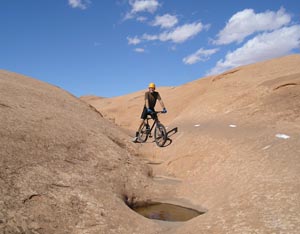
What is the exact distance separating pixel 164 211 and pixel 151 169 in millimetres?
3357

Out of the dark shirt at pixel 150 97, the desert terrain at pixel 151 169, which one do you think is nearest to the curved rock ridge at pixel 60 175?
the desert terrain at pixel 151 169

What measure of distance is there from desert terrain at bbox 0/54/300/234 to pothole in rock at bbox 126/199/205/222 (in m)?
0.26

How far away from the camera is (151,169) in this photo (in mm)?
14844

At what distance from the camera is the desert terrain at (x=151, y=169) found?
8.30 metres

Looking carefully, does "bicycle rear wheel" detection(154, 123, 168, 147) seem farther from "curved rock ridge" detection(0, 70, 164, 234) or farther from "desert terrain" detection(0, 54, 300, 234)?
"curved rock ridge" detection(0, 70, 164, 234)

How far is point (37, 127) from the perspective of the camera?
38.8 feet

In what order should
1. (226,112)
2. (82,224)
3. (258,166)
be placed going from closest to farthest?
(82,224), (258,166), (226,112)

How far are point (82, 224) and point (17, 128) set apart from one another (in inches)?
162

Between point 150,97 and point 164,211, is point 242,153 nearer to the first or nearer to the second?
point 164,211

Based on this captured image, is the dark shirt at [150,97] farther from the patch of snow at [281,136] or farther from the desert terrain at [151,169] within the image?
the patch of snow at [281,136]

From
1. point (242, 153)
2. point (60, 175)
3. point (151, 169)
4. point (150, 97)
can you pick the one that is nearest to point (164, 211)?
point (151, 169)

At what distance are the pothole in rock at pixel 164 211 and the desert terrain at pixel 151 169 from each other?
0.26 meters

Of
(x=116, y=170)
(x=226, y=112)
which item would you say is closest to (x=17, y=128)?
(x=116, y=170)

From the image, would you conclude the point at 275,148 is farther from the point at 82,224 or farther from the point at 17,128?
the point at 17,128
